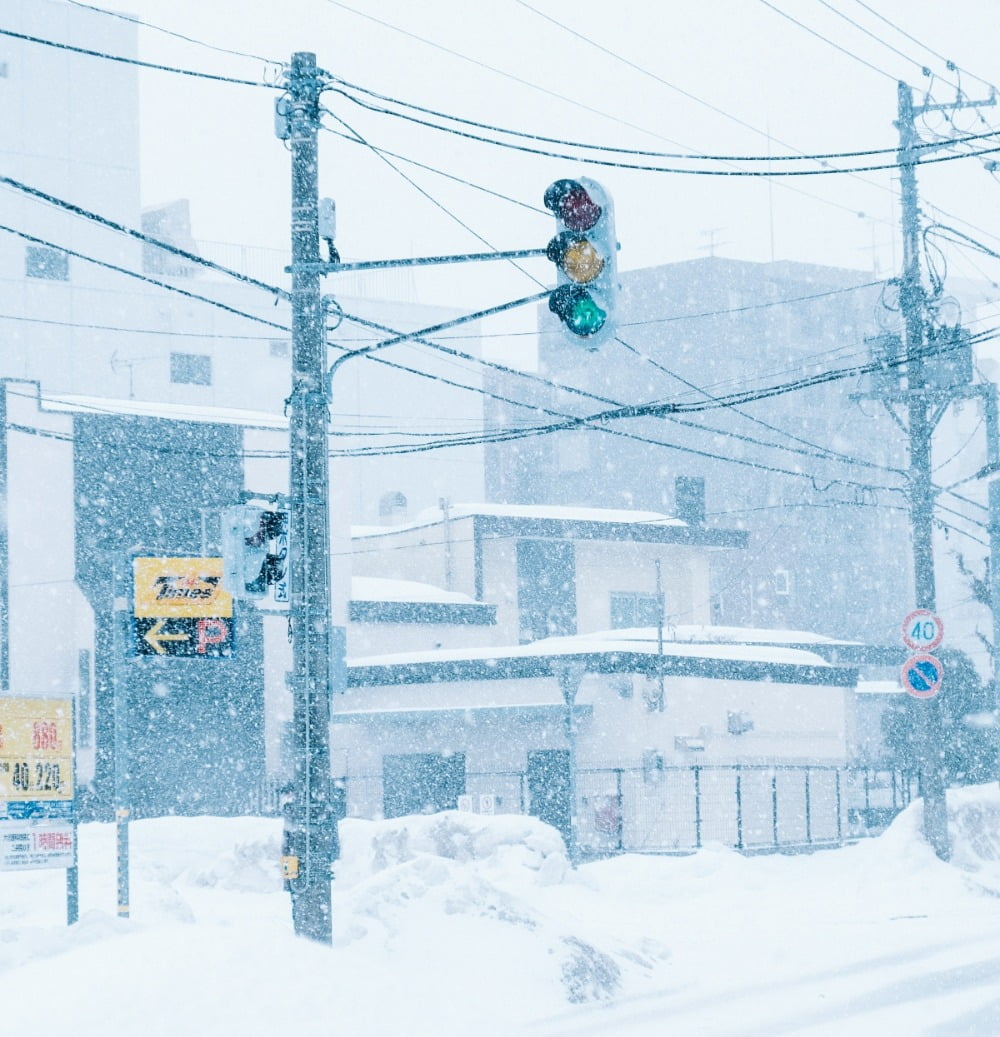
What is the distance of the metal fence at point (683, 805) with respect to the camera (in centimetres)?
3281

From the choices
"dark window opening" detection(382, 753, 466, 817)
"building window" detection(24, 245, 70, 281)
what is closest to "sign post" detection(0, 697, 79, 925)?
"dark window opening" detection(382, 753, 466, 817)

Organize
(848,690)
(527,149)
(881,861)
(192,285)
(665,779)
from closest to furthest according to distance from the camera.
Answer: (527,149), (881,861), (665,779), (848,690), (192,285)

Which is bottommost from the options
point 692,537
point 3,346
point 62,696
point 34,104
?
point 62,696

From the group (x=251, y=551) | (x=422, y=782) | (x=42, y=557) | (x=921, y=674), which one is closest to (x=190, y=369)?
(x=42, y=557)

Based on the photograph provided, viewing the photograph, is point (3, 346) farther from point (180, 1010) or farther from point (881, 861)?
point (180, 1010)

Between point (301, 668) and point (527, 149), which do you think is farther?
Result: point (527, 149)

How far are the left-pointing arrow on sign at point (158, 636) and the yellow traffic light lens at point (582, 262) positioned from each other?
21.1 feet

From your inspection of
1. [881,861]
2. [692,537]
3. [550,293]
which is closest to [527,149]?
[550,293]

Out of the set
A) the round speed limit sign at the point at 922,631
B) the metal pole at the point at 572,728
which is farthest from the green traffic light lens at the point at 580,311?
the metal pole at the point at 572,728

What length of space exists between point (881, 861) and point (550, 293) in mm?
16368

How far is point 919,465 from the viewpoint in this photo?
24.2 m

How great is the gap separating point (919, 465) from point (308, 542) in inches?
539

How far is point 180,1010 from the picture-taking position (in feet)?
36.0

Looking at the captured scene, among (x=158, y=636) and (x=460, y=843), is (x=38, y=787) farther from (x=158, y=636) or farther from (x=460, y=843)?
(x=460, y=843)
